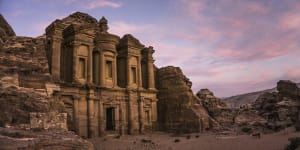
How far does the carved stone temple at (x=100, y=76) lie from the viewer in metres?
24.4

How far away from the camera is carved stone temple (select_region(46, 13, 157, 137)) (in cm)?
2436

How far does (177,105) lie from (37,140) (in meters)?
22.7

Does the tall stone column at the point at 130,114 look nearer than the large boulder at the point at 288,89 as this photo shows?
No

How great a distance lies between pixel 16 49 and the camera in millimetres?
14727

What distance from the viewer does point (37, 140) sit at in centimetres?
958

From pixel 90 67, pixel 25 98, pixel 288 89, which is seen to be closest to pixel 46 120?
pixel 25 98

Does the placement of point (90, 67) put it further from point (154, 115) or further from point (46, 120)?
point (46, 120)

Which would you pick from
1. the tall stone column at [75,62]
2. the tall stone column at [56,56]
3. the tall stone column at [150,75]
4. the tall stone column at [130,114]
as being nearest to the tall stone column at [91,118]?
the tall stone column at [75,62]

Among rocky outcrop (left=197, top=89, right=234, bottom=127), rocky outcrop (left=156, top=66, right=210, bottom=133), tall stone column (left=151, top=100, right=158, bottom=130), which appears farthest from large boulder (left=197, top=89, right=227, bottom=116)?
tall stone column (left=151, top=100, right=158, bottom=130)

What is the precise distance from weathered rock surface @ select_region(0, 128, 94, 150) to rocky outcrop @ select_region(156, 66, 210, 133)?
19848 millimetres

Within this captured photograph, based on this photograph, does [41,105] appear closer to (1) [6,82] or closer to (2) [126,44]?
(1) [6,82]

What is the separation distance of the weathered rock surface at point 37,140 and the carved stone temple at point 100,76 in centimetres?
1195

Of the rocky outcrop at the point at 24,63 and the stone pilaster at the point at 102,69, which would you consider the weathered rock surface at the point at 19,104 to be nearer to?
the rocky outcrop at the point at 24,63

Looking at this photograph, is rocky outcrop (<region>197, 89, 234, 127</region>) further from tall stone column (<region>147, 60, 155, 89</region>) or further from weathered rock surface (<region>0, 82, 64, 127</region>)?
weathered rock surface (<region>0, 82, 64, 127</region>)
